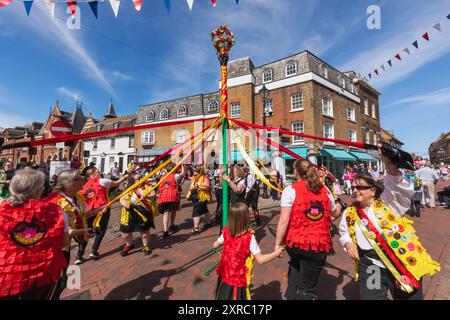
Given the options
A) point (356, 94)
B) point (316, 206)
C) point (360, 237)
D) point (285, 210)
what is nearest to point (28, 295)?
point (285, 210)

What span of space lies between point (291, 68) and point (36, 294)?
68.8ft

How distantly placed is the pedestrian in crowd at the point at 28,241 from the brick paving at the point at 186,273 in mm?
1528

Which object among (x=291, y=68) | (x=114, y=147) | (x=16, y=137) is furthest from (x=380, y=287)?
(x=16, y=137)

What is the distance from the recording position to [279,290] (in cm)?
311

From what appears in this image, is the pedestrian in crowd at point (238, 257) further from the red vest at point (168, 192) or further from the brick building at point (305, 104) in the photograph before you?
the brick building at point (305, 104)

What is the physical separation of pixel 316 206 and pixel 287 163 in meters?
17.1

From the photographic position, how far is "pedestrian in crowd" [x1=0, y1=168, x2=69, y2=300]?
172 cm

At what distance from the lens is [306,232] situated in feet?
7.54

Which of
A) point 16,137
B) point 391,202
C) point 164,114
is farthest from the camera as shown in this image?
point 16,137

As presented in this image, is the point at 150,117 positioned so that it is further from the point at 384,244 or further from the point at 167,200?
the point at 384,244

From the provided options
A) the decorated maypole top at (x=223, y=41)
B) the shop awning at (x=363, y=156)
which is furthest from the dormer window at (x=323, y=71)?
the decorated maypole top at (x=223, y=41)

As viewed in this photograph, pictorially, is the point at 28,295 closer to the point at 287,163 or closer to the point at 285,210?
the point at 285,210
